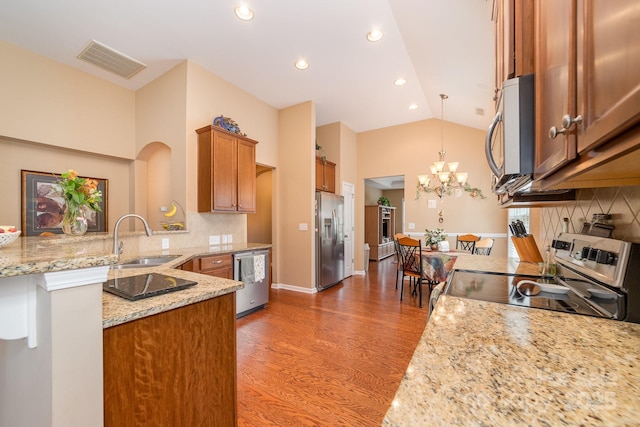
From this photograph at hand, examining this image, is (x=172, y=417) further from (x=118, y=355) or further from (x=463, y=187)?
(x=463, y=187)

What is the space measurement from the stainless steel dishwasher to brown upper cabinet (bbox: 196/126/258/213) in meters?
0.68

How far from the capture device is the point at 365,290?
178 inches

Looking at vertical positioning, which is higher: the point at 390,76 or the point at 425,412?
the point at 390,76

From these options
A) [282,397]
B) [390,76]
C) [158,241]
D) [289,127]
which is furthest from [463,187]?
[158,241]

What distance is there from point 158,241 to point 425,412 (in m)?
3.26

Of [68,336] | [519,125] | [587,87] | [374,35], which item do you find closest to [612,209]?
[519,125]

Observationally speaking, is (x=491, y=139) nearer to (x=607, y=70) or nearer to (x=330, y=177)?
(x=607, y=70)

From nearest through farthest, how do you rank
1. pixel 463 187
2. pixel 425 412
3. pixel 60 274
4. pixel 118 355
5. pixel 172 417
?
pixel 425 412, pixel 60 274, pixel 118 355, pixel 172 417, pixel 463 187

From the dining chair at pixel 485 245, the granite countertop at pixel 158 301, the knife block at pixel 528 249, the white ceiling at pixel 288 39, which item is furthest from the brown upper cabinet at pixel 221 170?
the dining chair at pixel 485 245

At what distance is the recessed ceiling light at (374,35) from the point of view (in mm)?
2826

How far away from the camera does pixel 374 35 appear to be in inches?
113

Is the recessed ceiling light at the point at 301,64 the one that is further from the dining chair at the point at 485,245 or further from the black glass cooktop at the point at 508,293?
the dining chair at the point at 485,245

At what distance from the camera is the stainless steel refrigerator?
4.48 metres

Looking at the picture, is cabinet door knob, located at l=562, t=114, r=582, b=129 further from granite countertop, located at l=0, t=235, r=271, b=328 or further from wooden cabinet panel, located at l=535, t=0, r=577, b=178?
granite countertop, located at l=0, t=235, r=271, b=328
